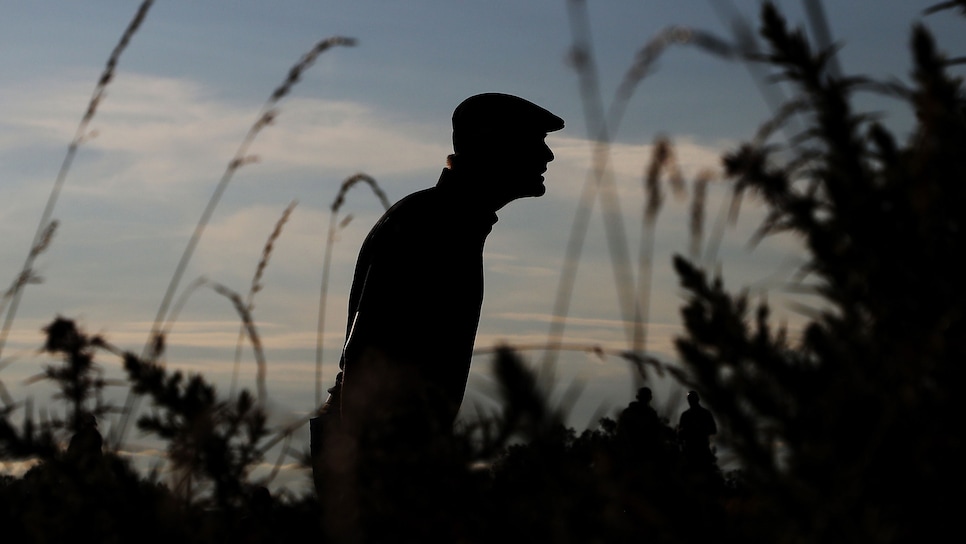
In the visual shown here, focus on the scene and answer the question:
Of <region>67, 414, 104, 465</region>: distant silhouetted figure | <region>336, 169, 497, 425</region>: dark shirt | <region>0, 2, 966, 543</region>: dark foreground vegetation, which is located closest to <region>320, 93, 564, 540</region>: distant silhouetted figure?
<region>336, 169, 497, 425</region>: dark shirt

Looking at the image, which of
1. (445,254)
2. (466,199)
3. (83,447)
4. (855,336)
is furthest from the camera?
(466,199)

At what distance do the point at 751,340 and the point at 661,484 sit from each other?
0.69ft

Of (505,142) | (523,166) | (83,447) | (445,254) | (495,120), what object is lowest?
(83,447)

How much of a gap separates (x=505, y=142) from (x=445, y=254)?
71 centimetres

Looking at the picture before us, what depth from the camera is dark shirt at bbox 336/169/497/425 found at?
136 inches

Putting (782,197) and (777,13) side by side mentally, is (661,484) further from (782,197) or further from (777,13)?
(777,13)

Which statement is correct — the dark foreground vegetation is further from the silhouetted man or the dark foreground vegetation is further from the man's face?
the man's face

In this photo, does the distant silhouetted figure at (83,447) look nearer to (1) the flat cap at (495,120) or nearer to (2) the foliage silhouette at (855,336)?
(2) the foliage silhouette at (855,336)

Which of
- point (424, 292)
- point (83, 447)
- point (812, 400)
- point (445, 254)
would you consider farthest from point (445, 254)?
point (812, 400)

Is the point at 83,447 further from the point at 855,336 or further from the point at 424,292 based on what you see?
the point at 424,292

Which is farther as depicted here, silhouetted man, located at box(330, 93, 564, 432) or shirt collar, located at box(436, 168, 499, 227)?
shirt collar, located at box(436, 168, 499, 227)

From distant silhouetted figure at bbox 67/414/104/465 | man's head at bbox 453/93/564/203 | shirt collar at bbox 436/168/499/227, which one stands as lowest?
distant silhouetted figure at bbox 67/414/104/465

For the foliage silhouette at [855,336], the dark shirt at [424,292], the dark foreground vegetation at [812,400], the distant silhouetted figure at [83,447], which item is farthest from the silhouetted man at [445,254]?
the foliage silhouette at [855,336]

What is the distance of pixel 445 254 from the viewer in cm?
364
